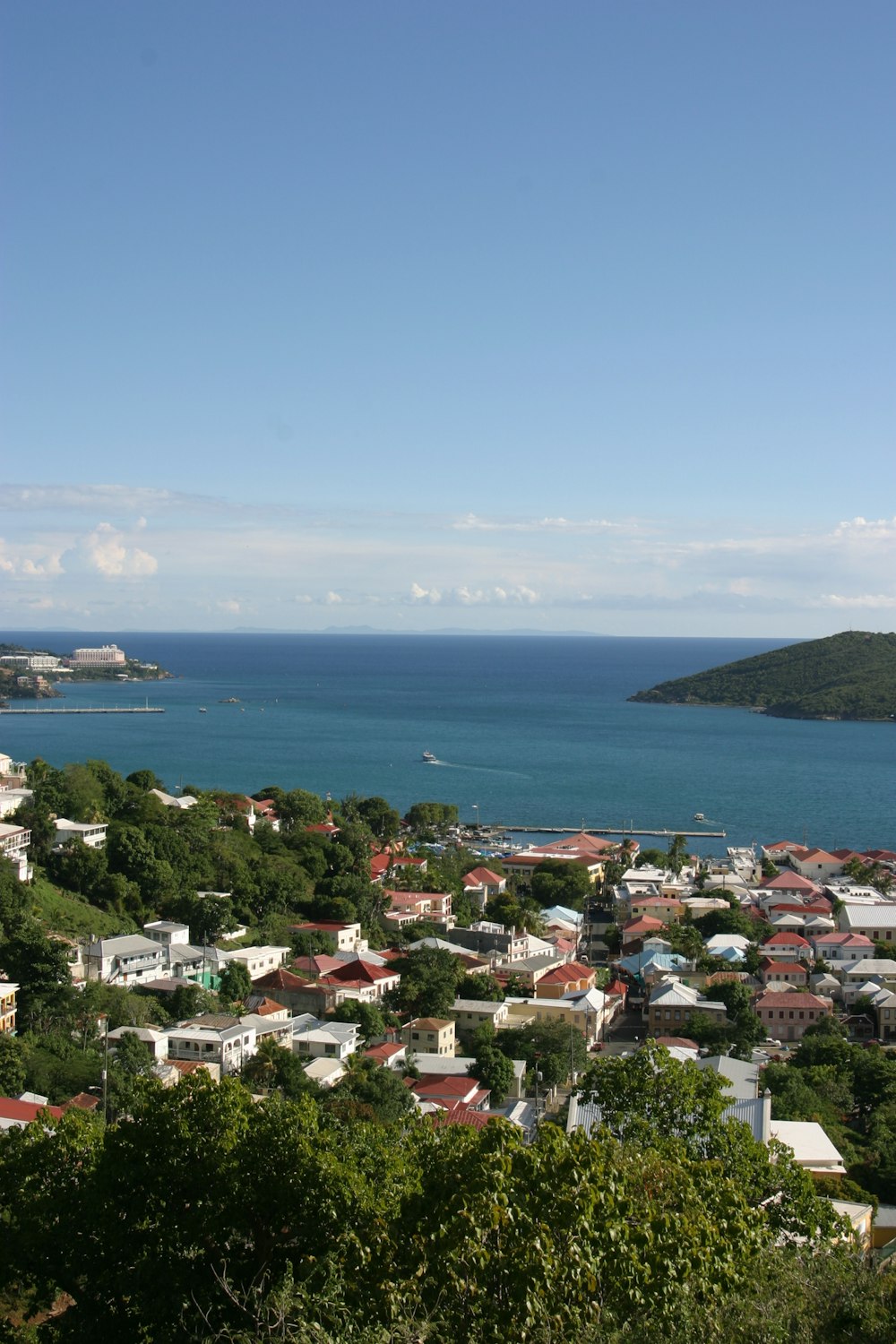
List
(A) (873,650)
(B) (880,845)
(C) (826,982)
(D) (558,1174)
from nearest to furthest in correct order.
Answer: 1. (D) (558,1174)
2. (C) (826,982)
3. (B) (880,845)
4. (A) (873,650)

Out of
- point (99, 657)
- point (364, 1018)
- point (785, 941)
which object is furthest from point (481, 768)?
point (99, 657)

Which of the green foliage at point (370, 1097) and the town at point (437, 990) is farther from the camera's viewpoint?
the green foliage at point (370, 1097)

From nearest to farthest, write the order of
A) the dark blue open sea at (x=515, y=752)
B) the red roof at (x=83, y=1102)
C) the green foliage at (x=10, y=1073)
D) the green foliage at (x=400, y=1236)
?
1. the green foliage at (x=400, y=1236)
2. the red roof at (x=83, y=1102)
3. the green foliage at (x=10, y=1073)
4. the dark blue open sea at (x=515, y=752)

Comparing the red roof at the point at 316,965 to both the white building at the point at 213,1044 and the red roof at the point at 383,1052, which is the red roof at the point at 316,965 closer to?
the red roof at the point at 383,1052

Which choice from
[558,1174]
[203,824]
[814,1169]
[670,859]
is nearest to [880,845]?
[670,859]

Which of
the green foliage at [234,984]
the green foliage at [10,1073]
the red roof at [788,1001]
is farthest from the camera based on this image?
the red roof at [788,1001]

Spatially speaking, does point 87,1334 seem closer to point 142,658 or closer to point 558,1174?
point 558,1174

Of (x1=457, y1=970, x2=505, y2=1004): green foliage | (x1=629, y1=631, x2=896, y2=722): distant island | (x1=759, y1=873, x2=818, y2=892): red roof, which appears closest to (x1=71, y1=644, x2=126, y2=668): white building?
(x1=629, y1=631, x2=896, y2=722): distant island

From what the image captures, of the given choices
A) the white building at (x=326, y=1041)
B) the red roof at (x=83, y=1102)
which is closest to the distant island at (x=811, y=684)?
the white building at (x=326, y=1041)
